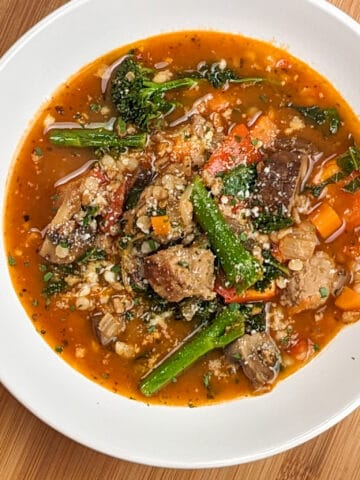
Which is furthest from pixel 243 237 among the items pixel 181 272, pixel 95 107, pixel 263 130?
pixel 95 107

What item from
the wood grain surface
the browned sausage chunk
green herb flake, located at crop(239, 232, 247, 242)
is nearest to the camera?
the browned sausage chunk

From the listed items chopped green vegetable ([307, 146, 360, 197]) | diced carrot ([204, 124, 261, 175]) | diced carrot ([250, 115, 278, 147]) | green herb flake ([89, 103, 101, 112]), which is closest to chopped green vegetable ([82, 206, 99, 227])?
green herb flake ([89, 103, 101, 112])

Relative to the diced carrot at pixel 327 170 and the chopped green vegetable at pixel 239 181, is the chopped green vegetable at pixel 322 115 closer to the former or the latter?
the diced carrot at pixel 327 170

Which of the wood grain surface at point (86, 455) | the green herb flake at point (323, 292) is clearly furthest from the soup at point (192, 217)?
the wood grain surface at point (86, 455)

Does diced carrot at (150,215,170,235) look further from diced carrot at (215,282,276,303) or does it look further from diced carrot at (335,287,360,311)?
diced carrot at (335,287,360,311)

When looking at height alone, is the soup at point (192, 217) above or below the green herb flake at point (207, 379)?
above

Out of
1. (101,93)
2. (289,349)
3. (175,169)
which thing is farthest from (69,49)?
(289,349)
